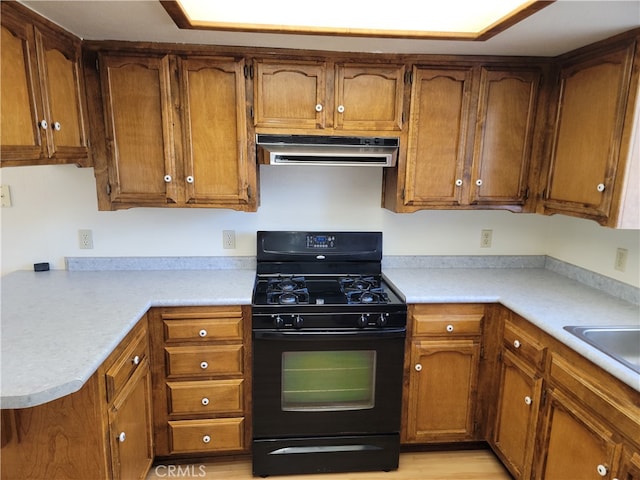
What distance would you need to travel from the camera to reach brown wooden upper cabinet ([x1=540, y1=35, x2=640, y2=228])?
68.2 inches

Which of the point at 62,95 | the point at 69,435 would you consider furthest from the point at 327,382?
the point at 62,95

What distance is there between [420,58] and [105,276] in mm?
2143

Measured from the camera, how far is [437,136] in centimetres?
223

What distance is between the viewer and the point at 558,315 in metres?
1.85

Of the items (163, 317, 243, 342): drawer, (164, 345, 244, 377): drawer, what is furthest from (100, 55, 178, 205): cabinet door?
(164, 345, 244, 377): drawer

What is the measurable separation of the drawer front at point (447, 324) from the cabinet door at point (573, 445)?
51 centimetres

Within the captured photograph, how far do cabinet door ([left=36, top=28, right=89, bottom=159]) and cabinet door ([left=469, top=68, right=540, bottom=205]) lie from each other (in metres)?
2.07

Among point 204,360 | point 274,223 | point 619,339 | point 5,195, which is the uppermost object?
point 5,195

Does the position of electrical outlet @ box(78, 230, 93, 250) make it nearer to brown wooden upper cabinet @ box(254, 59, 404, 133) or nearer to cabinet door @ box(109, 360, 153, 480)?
cabinet door @ box(109, 360, 153, 480)

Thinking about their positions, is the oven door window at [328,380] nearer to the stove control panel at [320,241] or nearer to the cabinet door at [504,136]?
the stove control panel at [320,241]

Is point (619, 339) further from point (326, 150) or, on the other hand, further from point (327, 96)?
point (327, 96)

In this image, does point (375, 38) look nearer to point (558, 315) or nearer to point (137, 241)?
point (558, 315)

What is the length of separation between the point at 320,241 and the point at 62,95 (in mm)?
1501

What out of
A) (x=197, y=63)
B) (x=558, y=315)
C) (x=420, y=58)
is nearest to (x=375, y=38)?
(x=420, y=58)
